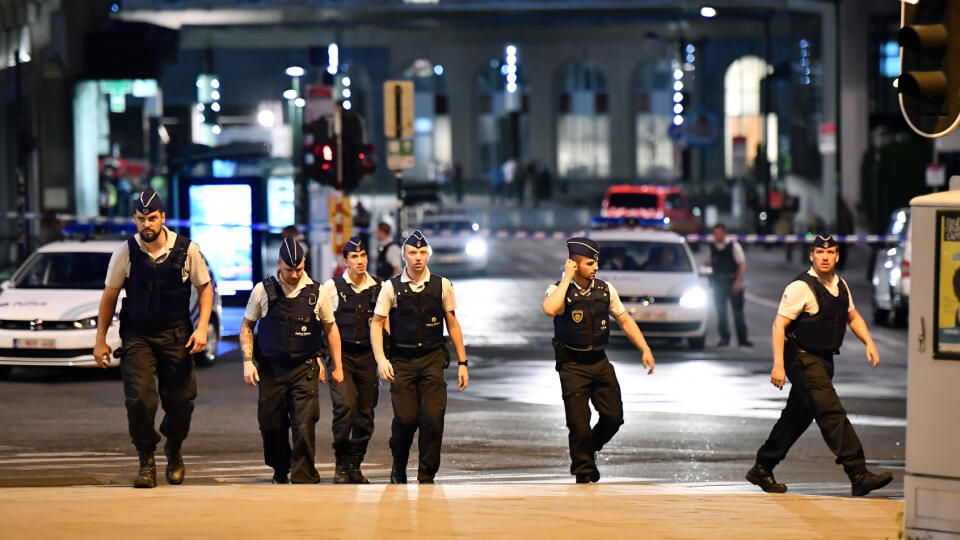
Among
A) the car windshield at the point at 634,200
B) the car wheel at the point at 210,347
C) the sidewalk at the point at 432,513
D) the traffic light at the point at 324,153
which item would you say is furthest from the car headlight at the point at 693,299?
the car windshield at the point at 634,200

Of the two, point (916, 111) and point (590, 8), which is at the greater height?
point (590, 8)

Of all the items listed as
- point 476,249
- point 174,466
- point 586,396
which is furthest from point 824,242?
point 476,249

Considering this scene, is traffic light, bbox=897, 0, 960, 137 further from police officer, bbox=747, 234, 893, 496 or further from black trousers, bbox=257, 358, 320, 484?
black trousers, bbox=257, 358, 320, 484

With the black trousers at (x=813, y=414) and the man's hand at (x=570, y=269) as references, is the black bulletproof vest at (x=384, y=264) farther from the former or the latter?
the black trousers at (x=813, y=414)

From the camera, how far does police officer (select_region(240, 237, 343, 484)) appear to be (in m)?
11.3

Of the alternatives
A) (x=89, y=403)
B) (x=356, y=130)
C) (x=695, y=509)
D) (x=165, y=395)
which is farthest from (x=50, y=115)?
(x=695, y=509)

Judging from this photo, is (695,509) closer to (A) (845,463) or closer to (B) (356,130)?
(A) (845,463)

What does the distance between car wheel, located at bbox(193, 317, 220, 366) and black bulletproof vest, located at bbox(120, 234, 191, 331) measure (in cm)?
849

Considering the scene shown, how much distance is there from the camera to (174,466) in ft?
36.4

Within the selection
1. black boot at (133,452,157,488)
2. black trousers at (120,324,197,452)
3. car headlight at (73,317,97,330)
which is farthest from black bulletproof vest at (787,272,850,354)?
car headlight at (73,317,97,330)

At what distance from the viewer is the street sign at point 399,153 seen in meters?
23.9

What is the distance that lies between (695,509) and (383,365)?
274cm

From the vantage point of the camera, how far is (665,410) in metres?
16.0

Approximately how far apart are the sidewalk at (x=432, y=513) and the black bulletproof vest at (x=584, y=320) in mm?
1342
